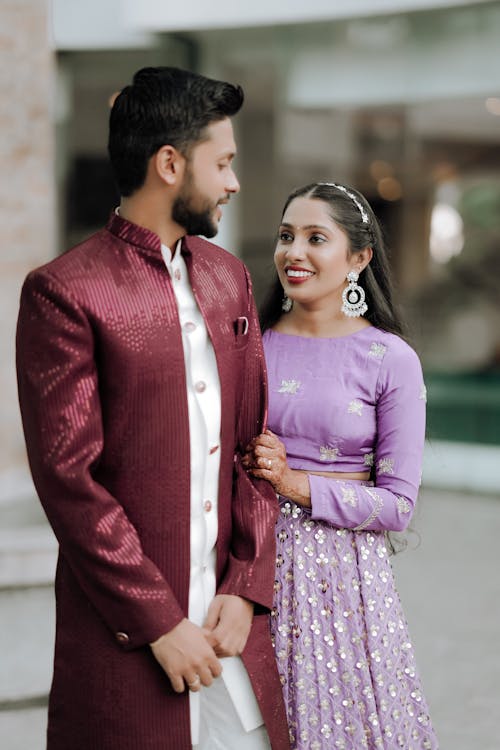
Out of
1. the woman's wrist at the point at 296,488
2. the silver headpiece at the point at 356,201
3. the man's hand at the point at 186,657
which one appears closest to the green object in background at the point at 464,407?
the silver headpiece at the point at 356,201

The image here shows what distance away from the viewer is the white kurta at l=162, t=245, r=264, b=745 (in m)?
1.60

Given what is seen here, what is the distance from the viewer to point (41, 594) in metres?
4.42

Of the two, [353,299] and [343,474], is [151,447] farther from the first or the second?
[353,299]

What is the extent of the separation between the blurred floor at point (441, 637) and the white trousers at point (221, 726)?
1.41 meters

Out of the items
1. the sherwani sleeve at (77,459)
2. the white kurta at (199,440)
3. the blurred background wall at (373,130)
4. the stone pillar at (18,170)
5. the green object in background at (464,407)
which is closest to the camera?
the sherwani sleeve at (77,459)

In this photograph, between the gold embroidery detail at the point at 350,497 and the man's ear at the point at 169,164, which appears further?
the gold embroidery detail at the point at 350,497

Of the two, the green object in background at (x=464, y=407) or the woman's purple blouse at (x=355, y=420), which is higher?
the woman's purple blouse at (x=355, y=420)

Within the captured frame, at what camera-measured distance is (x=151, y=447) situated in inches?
61.1

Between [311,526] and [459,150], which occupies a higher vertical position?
[459,150]

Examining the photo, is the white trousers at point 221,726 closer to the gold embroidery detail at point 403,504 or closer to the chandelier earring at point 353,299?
the gold embroidery detail at point 403,504

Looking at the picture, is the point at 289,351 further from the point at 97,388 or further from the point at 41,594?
the point at 41,594

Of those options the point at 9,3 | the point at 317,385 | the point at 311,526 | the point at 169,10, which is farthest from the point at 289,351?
the point at 169,10

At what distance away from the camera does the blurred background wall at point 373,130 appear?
23.7 ft

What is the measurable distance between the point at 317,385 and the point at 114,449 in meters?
0.57
